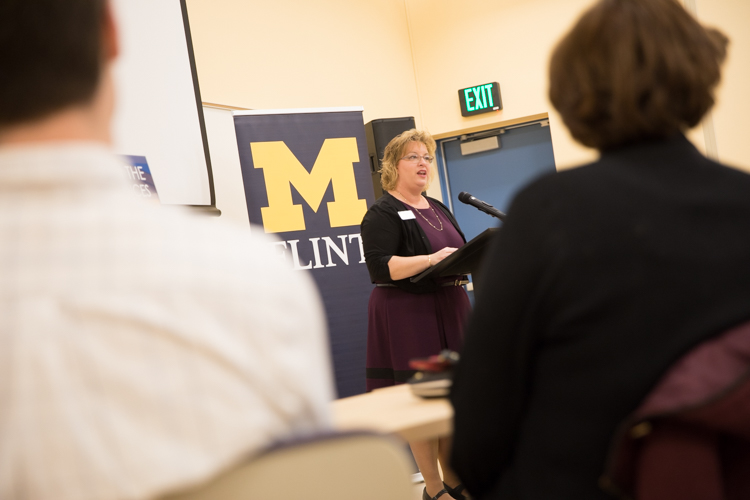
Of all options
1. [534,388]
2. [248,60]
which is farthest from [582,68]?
[248,60]

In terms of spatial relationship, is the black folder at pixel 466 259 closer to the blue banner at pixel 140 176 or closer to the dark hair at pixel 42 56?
the blue banner at pixel 140 176

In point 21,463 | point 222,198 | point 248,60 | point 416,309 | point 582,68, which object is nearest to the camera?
point 21,463

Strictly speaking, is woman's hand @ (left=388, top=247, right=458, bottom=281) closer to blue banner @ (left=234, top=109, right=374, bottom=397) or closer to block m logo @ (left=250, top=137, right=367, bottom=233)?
blue banner @ (left=234, top=109, right=374, bottom=397)

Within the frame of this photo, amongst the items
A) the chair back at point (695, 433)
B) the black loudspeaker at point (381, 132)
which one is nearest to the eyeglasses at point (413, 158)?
the black loudspeaker at point (381, 132)

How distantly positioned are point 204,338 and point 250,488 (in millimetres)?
162

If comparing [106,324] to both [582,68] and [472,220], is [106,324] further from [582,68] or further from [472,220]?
[472,220]

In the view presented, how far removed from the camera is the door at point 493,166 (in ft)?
20.1

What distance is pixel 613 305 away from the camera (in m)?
0.83

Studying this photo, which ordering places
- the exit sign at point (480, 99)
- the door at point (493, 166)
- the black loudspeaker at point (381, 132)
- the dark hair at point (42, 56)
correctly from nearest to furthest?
the dark hair at point (42, 56) → the black loudspeaker at point (381, 132) → the exit sign at point (480, 99) → the door at point (493, 166)

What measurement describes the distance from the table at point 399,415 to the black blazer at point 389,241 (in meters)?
1.49

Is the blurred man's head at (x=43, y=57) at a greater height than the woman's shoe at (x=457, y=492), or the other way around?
the blurred man's head at (x=43, y=57)

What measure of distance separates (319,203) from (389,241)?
4.23 ft

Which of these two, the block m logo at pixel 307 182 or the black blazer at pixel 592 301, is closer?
the black blazer at pixel 592 301

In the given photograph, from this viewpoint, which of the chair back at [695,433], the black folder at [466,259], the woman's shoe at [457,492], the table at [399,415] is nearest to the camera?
the chair back at [695,433]
